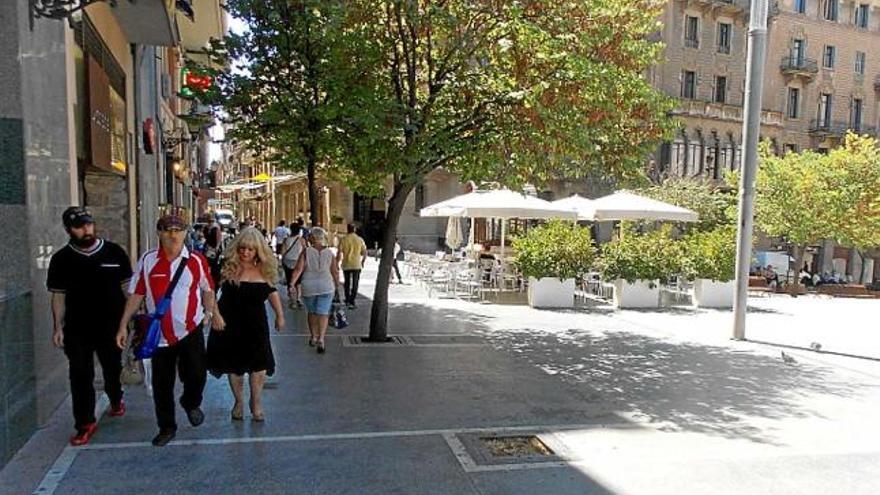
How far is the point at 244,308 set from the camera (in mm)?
4812

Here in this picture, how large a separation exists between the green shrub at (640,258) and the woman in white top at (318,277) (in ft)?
23.2

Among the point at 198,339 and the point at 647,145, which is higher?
the point at 647,145

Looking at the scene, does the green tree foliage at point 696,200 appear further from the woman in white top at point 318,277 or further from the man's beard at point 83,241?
the man's beard at point 83,241

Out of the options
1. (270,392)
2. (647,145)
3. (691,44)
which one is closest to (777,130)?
(691,44)

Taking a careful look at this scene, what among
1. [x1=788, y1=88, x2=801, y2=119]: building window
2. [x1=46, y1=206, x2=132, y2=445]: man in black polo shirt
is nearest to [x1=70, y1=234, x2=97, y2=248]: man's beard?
[x1=46, y1=206, x2=132, y2=445]: man in black polo shirt

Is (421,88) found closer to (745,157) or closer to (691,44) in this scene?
(745,157)

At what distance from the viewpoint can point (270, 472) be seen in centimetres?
405

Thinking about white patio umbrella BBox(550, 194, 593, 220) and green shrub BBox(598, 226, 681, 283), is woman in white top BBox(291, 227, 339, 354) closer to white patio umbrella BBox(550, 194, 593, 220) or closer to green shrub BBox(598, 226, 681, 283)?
green shrub BBox(598, 226, 681, 283)

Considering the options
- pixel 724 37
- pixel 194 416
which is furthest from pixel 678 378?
Answer: pixel 724 37

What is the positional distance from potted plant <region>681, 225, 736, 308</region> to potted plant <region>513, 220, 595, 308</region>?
2.34m

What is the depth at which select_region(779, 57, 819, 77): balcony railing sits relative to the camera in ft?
124

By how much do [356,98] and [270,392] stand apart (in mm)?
3504

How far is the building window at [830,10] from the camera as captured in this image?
127 ft

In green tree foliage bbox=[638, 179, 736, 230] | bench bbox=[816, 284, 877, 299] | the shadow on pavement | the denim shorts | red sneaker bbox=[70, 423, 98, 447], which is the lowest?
bench bbox=[816, 284, 877, 299]
